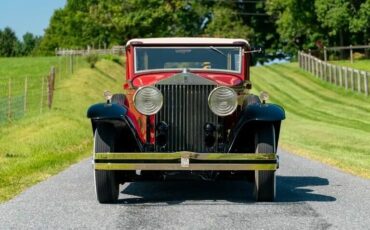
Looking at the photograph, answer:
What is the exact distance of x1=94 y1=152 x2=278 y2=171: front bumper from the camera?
9.46 metres

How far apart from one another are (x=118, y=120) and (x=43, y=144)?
27.3ft

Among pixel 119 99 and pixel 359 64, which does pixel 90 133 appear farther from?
pixel 359 64

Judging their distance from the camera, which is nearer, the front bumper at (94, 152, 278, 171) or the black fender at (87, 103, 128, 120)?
the front bumper at (94, 152, 278, 171)

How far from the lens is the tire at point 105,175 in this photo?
9.69 metres

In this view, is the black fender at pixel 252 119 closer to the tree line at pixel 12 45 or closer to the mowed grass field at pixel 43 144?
the mowed grass field at pixel 43 144

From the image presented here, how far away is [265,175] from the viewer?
977 centimetres

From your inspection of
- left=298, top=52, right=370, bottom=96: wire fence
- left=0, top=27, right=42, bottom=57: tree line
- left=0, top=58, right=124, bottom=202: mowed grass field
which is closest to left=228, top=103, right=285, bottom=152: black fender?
left=0, top=58, right=124, bottom=202: mowed grass field

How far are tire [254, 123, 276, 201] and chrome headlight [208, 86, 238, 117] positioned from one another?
49 cm

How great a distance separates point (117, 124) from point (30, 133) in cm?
1045

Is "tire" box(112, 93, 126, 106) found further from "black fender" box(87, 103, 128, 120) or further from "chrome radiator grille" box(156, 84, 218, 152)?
"chrome radiator grille" box(156, 84, 218, 152)

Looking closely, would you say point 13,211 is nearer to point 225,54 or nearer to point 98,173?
point 98,173

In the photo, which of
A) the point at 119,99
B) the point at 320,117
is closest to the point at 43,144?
the point at 119,99

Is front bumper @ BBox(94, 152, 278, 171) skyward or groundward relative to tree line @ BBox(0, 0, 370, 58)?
groundward

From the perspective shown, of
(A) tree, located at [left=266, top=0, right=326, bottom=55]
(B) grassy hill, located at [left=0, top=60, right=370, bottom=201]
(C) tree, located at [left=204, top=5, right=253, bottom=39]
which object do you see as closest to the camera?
(B) grassy hill, located at [left=0, top=60, right=370, bottom=201]
